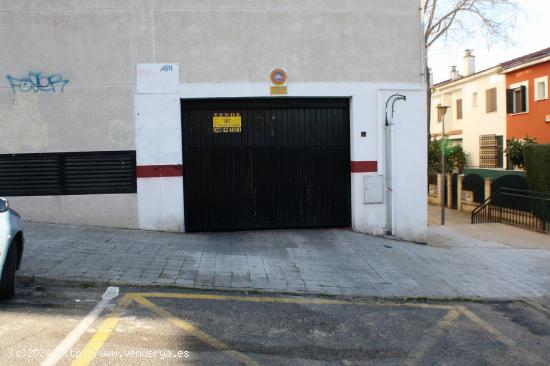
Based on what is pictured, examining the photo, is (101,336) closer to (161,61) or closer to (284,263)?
(284,263)

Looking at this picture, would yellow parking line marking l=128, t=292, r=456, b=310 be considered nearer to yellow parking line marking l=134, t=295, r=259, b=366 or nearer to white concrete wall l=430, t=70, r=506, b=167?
yellow parking line marking l=134, t=295, r=259, b=366

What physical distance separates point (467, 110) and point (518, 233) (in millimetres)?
18341

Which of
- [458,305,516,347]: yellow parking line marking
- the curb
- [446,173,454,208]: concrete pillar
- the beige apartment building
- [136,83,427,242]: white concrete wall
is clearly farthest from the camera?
the beige apartment building

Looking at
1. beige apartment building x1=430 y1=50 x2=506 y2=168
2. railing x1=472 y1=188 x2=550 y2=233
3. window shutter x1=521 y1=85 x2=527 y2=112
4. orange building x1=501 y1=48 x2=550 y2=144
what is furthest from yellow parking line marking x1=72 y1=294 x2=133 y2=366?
beige apartment building x1=430 y1=50 x2=506 y2=168

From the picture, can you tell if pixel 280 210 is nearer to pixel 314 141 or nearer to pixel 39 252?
pixel 314 141

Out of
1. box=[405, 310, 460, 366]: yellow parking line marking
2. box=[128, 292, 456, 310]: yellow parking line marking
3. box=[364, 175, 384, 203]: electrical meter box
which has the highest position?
box=[364, 175, 384, 203]: electrical meter box

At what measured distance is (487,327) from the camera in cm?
548

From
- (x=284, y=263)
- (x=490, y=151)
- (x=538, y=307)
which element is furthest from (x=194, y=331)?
(x=490, y=151)

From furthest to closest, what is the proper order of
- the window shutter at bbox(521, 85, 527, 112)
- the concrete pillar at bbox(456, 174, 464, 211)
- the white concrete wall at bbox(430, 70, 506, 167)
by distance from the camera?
the white concrete wall at bbox(430, 70, 506, 167)
the window shutter at bbox(521, 85, 527, 112)
the concrete pillar at bbox(456, 174, 464, 211)

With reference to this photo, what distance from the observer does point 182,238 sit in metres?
9.22

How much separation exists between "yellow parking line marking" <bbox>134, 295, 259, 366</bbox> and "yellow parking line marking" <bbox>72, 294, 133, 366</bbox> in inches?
9.2

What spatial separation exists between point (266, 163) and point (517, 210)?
1024 cm

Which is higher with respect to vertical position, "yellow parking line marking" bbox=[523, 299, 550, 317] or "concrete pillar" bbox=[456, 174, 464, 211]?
"concrete pillar" bbox=[456, 174, 464, 211]

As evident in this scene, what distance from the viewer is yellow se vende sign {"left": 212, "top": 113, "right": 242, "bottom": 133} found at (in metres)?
9.88
